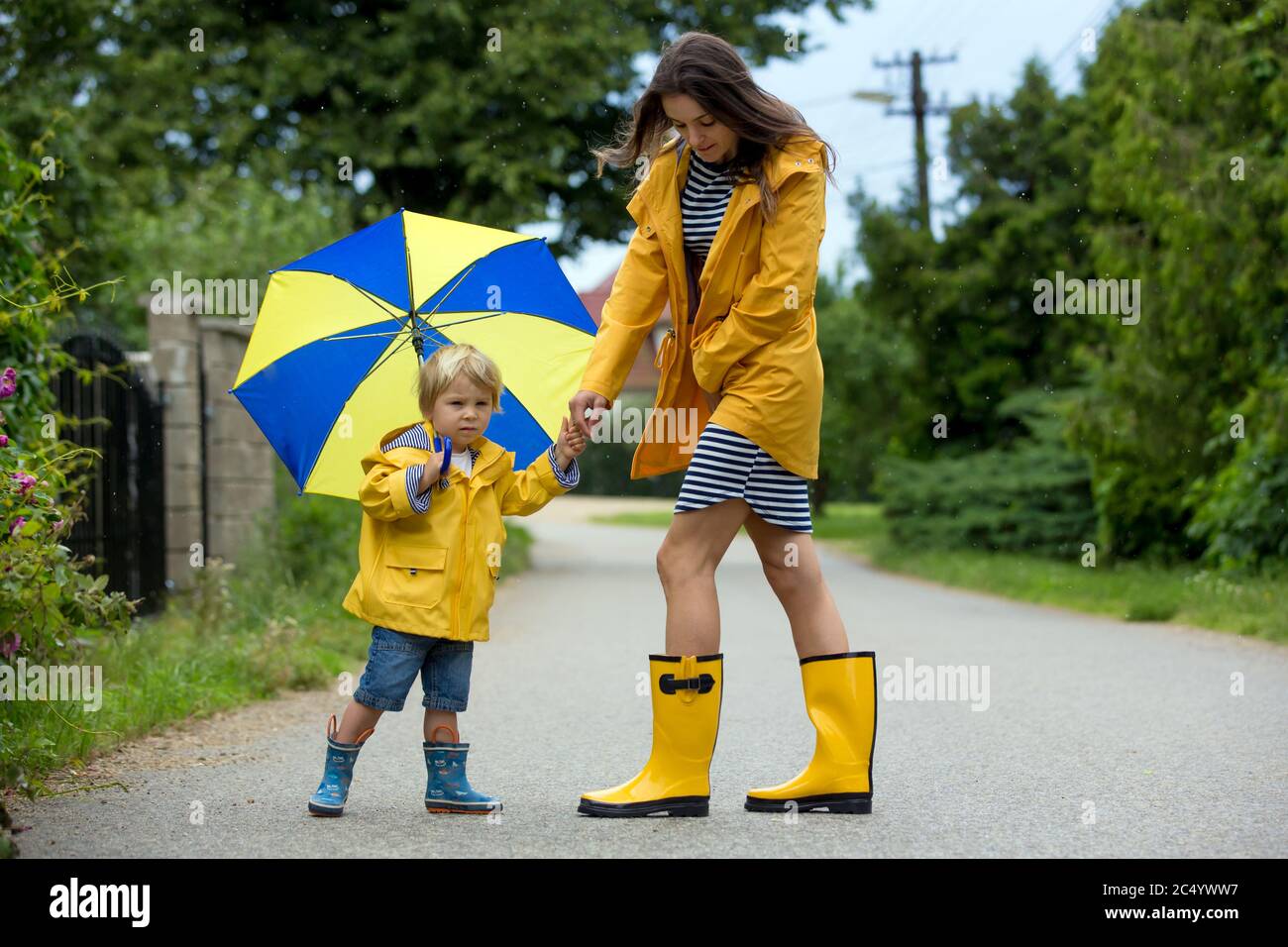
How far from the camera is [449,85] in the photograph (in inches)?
634

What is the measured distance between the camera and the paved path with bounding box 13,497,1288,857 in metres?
3.64

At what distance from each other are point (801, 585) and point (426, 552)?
1.01 m

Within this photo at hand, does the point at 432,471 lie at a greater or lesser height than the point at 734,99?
lesser

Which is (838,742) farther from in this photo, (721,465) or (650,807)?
(721,465)

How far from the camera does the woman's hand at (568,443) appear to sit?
4.04 metres

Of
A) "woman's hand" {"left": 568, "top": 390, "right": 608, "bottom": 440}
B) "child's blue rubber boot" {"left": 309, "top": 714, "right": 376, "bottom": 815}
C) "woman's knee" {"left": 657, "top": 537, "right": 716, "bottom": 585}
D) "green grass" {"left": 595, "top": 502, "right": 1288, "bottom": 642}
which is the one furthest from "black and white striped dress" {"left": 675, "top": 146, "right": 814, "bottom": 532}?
"green grass" {"left": 595, "top": 502, "right": 1288, "bottom": 642}

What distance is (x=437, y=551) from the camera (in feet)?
12.9

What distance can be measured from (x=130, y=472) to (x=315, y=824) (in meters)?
5.35

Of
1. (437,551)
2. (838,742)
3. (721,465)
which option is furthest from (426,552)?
(838,742)

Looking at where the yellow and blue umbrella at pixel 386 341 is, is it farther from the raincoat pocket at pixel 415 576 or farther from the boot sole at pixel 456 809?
the boot sole at pixel 456 809

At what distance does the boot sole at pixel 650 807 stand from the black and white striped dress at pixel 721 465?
76 cm

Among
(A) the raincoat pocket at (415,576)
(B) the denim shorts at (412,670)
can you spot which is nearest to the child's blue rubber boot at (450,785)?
(B) the denim shorts at (412,670)

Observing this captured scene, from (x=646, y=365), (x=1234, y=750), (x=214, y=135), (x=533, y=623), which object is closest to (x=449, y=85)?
(x=214, y=135)

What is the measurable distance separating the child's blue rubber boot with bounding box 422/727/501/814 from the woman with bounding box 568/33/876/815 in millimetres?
302
